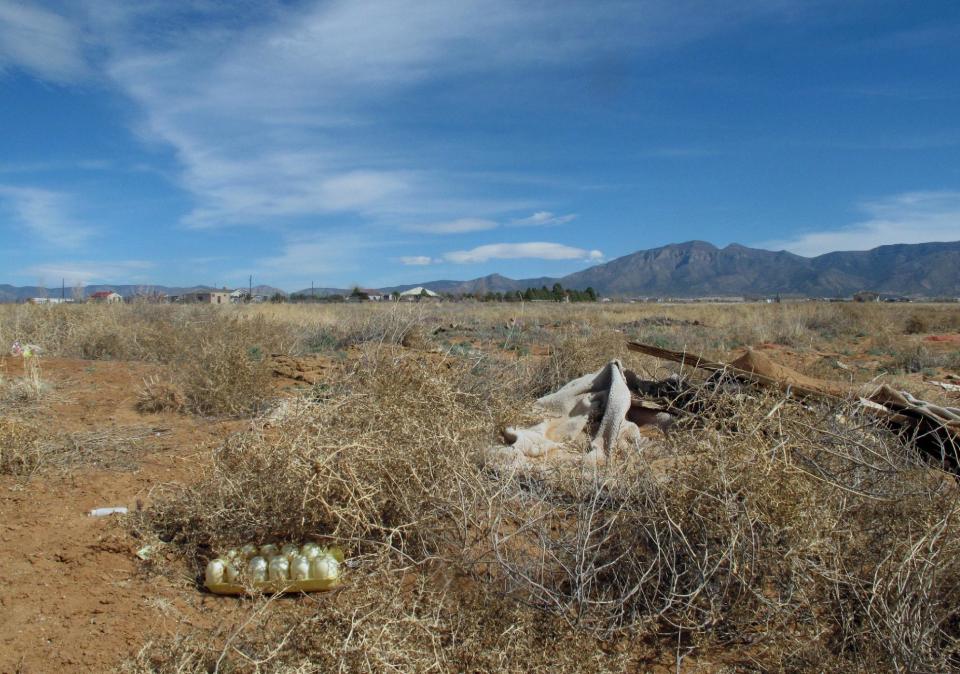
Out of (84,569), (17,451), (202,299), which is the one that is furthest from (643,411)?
(202,299)

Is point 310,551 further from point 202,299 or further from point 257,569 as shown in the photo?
point 202,299

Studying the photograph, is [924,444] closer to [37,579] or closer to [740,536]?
[740,536]

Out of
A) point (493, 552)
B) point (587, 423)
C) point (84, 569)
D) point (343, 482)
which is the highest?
point (343, 482)

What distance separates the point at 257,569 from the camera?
10.4ft

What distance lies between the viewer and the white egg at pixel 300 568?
314 cm

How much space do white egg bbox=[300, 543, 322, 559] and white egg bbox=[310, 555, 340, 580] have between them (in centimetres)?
3

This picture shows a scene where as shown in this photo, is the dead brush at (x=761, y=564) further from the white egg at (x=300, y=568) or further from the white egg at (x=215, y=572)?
the white egg at (x=215, y=572)

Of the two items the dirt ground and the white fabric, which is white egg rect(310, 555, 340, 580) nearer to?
the dirt ground

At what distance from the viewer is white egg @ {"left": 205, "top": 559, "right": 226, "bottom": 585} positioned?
3.26 meters

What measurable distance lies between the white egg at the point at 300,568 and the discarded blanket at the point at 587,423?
140cm

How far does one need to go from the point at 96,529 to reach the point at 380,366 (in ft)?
6.23

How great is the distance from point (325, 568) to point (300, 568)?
109 mm

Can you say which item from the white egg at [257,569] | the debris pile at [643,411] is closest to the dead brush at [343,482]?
the white egg at [257,569]

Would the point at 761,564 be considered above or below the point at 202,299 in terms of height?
below
